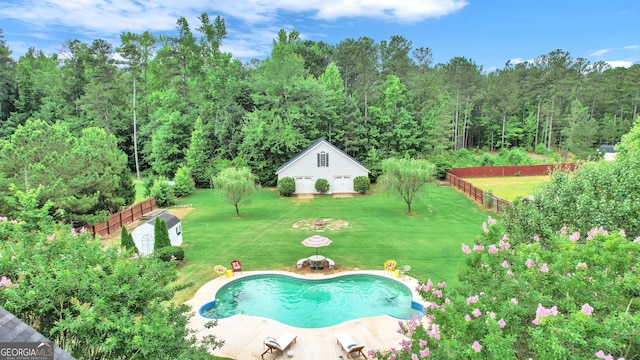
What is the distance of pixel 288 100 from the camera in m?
40.3

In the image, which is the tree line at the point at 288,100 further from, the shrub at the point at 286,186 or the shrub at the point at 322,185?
the shrub at the point at 322,185

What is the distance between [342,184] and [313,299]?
21177 millimetres

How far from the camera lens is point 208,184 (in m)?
38.9

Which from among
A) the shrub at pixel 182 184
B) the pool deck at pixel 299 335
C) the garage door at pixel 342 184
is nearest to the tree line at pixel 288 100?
the shrub at pixel 182 184

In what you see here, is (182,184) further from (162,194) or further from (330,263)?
(330,263)

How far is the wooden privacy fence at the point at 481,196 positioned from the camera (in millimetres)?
25039

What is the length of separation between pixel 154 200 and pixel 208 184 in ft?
33.2

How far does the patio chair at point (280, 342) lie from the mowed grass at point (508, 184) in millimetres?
26648

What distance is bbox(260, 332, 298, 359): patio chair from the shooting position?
1033 centimetres

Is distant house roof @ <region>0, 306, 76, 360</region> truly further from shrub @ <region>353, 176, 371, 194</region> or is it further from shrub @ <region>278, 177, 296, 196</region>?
shrub @ <region>353, 176, 371, 194</region>

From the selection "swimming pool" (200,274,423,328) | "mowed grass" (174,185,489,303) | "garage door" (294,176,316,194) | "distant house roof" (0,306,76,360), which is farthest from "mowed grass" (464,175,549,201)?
"distant house roof" (0,306,76,360)

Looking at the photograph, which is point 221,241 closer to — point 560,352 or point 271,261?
point 271,261

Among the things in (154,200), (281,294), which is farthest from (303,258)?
(154,200)

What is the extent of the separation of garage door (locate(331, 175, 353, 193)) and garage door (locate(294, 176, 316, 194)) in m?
2.06
